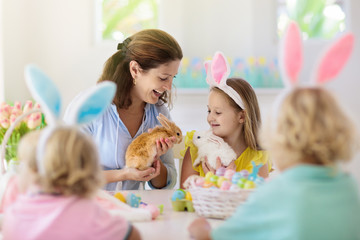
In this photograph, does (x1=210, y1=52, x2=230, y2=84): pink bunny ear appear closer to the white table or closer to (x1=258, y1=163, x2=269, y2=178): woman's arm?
(x1=258, y1=163, x2=269, y2=178): woman's arm

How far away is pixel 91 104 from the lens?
1.01m

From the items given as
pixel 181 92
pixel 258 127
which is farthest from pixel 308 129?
pixel 181 92

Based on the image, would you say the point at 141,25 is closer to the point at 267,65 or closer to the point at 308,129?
the point at 267,65

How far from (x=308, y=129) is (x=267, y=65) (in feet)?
9.58

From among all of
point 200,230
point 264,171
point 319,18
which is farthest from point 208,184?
point 319,18

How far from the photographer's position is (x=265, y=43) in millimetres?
3793

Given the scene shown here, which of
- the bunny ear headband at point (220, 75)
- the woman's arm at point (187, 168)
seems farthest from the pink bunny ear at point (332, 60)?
the woman's arm at point (187, 168)

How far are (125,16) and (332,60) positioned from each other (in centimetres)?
310

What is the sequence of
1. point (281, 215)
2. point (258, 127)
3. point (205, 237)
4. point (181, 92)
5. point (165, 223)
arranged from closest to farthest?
point (281, 215)
point (205, 237)
point (165, 223)
point (258, 127)
point (181, 92)

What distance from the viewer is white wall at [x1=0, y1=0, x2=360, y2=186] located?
12.3 ft

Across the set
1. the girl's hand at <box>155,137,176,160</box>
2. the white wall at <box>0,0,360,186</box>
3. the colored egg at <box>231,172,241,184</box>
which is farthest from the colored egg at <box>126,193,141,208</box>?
the white wall at <box>0,0,360,186</box>

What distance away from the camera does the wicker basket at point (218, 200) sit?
50.6 inches

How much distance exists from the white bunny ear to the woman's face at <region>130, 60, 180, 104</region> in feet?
3.36

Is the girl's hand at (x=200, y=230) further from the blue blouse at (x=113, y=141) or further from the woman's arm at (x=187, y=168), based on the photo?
the blue blouse at (x=113, y=141)
